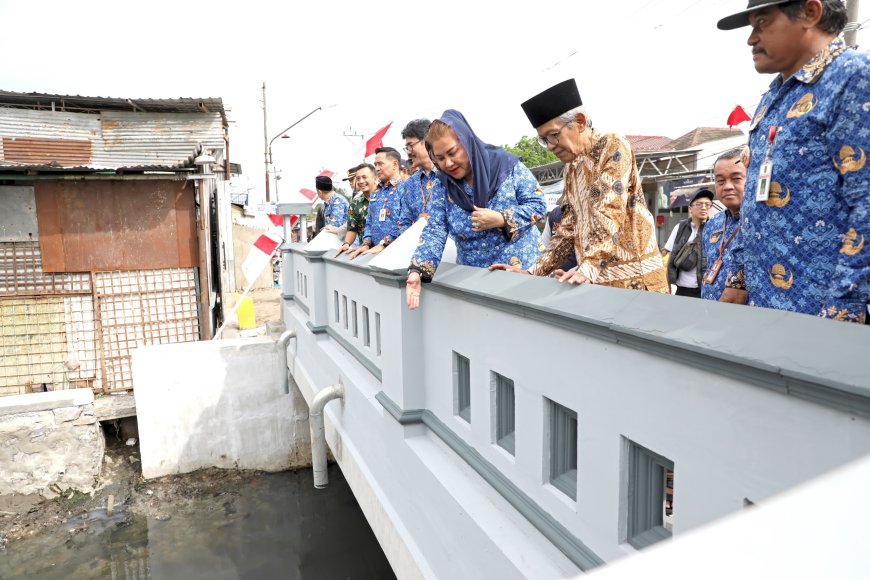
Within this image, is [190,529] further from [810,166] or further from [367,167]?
[810,166]

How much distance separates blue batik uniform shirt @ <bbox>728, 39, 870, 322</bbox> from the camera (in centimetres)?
151

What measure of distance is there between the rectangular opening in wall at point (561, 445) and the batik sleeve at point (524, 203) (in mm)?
1143

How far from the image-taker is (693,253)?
4.55 m

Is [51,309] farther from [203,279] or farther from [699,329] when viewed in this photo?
[699,329]

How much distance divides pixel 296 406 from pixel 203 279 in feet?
9.78

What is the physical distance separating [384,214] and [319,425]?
1892 millimetres

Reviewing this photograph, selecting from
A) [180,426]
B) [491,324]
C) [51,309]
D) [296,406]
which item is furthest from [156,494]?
[491,324]

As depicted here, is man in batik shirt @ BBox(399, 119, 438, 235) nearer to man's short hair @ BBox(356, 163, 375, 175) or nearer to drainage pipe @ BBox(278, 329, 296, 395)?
man's short hair @ BBox(356, 163, 375, 175)

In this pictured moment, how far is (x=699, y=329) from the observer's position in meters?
1.31

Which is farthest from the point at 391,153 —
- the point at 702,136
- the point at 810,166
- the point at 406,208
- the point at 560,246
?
the point at 702,136

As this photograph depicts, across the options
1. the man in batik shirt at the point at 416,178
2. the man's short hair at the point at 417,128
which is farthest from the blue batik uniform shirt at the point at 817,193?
the man's short hair at the point at 417,128

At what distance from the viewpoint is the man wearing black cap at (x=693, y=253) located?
4.51 metres

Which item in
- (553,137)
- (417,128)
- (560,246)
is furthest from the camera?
(417,128)

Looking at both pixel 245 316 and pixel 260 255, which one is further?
pixel 245 316
